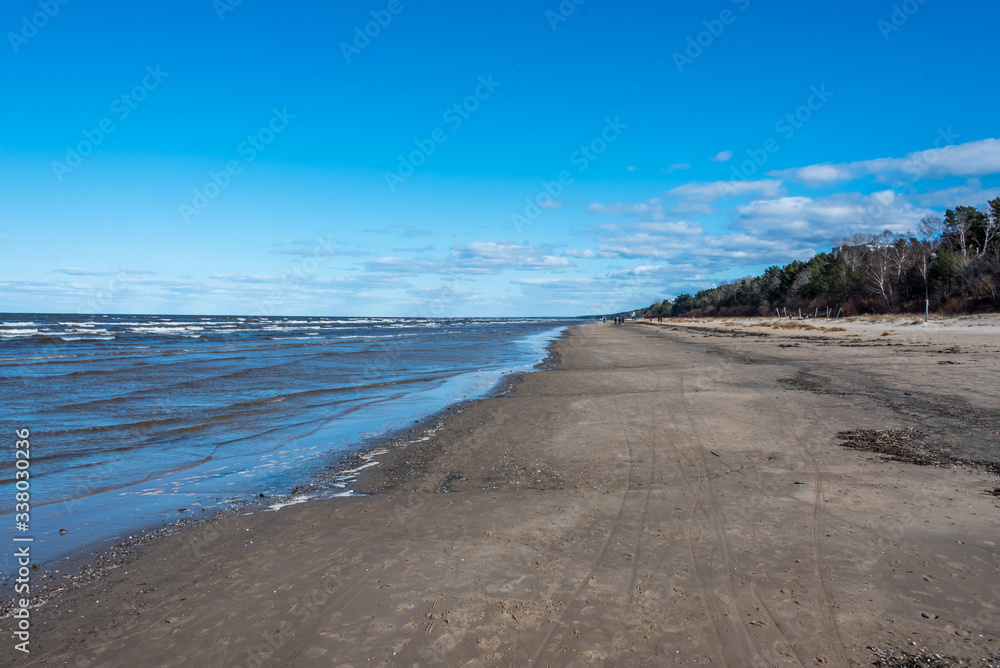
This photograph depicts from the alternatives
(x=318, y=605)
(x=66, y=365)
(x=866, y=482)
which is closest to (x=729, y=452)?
(x=866, y=482)

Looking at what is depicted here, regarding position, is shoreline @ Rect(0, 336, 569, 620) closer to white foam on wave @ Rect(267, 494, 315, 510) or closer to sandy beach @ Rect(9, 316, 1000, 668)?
white foam on wave @ Rect(267, 494, 315, 510)

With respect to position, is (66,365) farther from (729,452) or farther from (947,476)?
(947,476)

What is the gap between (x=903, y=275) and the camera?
55.4 meters

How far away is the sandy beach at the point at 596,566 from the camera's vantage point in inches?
131

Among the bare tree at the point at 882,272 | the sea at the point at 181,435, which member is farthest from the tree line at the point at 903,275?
the sea at the point at 181,435

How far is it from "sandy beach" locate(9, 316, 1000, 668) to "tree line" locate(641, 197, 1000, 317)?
46.1 meters

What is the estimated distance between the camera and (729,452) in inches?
309

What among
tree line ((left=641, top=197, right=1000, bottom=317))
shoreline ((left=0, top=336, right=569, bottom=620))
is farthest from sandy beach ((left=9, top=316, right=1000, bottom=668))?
tree line ((left=641, top=197, right=1000, bottom=317))

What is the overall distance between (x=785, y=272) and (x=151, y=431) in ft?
298

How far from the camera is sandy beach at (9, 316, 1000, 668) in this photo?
131 inches

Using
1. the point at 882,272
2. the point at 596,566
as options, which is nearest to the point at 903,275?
the point at 882,272

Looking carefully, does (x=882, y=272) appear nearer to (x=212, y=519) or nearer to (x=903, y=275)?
(x=903, y=275)

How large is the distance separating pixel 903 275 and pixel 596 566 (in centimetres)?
6691

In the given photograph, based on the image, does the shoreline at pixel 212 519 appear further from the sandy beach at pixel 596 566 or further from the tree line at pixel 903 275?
the tree line at pixel 903 275
